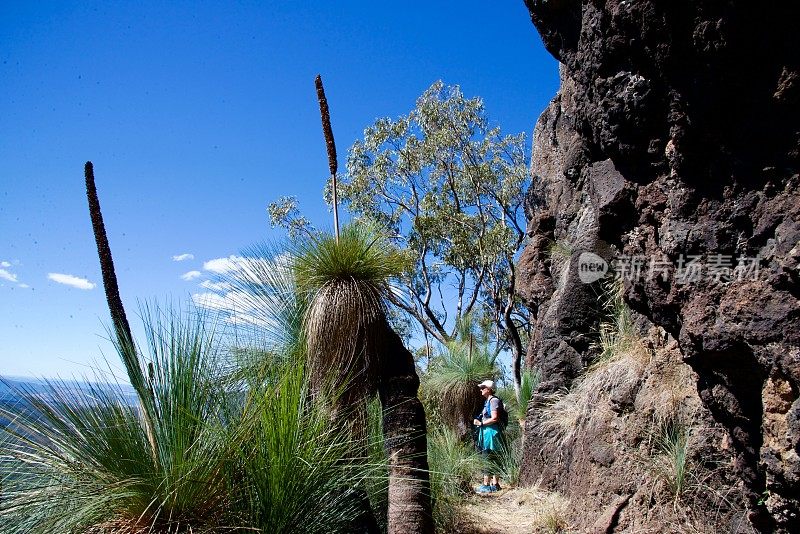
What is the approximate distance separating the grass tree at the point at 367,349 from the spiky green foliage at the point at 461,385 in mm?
6445

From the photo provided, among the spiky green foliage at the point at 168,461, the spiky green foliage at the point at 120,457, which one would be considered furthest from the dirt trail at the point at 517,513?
the spiky green foliage at the point at 120,457

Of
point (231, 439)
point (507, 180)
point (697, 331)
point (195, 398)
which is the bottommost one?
point (231, 439)

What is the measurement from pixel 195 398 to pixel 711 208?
2987 millimetres

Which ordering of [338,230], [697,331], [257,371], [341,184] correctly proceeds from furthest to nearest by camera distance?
[341,184], [338,230], [257,371], [697,331]

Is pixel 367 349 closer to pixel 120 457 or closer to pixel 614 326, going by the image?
pixel 120 457

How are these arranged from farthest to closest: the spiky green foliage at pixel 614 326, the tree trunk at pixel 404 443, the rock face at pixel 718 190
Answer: the spiky green foliage at pixel 614 326 → the tree trunk at pixel 404 443 → the rock face at pixel 718 190

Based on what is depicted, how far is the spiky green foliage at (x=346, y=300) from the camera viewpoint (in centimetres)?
473

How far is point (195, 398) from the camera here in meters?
3.00

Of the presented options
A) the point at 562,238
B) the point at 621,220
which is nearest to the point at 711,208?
the point at 621,220

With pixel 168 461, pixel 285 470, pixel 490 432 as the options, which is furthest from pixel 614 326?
pixel 168 461

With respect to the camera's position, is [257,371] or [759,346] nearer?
[759,346]

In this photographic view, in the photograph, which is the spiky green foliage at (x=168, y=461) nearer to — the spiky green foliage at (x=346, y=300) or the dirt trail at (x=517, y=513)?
the spiky green foliage at (x=346, y=300)

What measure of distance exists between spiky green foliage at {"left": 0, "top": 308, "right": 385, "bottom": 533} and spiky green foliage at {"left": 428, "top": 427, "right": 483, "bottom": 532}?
4.06 feet

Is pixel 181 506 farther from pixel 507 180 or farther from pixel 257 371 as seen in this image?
pixel 507 180
